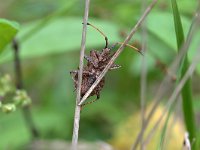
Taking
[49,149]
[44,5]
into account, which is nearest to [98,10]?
[44,5]

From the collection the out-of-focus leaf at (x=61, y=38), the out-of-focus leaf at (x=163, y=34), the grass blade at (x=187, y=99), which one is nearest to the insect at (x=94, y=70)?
the grass blade at (x=187, y=99)

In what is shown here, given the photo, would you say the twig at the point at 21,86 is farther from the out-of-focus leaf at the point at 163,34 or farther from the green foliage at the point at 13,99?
the out-of-focus leaf at the point at 163,34

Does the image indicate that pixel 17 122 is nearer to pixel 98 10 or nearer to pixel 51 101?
pixel 51 101

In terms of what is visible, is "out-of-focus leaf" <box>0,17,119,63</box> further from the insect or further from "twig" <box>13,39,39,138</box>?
the insect

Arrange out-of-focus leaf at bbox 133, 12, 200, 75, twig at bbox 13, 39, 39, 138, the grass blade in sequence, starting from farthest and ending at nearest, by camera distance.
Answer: twig at bbox 13, 39, 39, 138 → out-of-focus leaf at bbox 133, 12, 200, 75 → the grass blade

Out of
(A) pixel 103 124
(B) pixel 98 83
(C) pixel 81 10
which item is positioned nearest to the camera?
(B) pixel 98 83

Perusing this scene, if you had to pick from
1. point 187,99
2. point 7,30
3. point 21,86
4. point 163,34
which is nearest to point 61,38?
point 21,86

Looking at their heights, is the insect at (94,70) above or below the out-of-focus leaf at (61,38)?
below

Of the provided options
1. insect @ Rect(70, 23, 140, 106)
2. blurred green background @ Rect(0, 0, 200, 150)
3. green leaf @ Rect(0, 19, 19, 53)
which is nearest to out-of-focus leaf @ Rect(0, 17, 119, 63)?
blurred green background @ Rect(0, 0, 200, 150)
